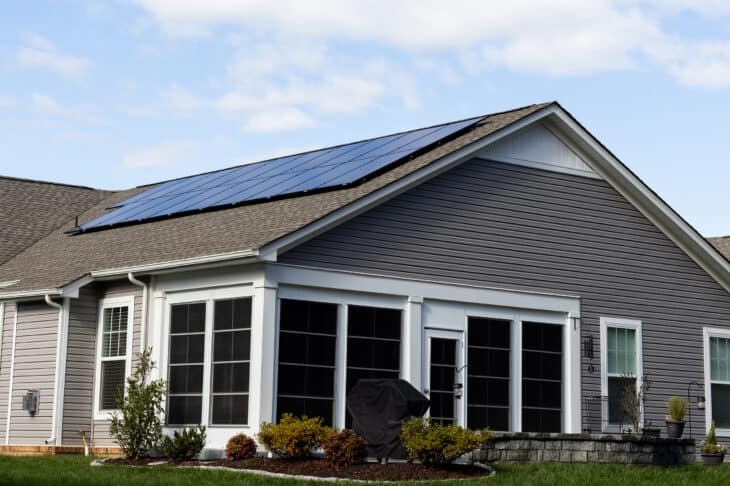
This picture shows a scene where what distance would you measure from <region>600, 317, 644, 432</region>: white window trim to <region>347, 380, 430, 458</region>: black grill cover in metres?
6.78

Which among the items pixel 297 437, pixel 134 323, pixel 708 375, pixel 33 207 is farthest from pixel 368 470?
pixel 33 207

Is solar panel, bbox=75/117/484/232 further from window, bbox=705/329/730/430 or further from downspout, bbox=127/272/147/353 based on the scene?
window, bbox=705/329/730/430

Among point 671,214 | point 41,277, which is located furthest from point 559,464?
point 41,277

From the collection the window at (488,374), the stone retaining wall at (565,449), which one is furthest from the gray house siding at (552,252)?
the stone retaining wall at (565,449)

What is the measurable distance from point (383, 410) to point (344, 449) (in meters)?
1.44

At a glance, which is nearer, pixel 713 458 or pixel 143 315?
pixel 143 315

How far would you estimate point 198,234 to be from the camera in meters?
22.6

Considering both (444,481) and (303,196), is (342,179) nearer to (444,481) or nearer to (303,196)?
(303,196)

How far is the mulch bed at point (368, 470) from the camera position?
54.9 feet

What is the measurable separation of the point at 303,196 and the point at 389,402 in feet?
17.9

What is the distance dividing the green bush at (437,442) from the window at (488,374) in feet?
16.4

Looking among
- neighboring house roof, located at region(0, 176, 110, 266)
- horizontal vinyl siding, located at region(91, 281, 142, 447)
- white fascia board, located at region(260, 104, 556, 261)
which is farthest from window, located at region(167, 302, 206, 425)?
neighboring house roof, located at region(0, 176, 110, 266)

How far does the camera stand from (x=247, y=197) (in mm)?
24031

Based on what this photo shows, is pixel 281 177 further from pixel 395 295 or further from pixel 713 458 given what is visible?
pixel 713 458
